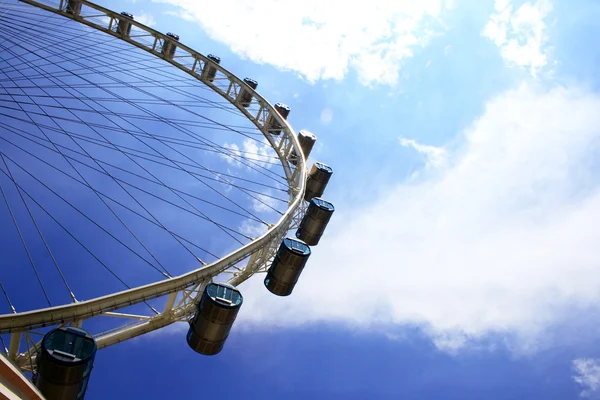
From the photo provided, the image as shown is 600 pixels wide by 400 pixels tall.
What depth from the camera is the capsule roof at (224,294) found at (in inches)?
515

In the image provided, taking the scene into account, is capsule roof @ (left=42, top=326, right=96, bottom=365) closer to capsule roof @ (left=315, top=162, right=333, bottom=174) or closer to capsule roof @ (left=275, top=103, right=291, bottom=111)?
capsule roof @ (left=315, top=162, right=333, bottom=174)

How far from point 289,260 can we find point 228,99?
13.8m

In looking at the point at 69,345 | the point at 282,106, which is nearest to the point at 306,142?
the point at 282,106

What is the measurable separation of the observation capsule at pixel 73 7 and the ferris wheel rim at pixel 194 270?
0.20m

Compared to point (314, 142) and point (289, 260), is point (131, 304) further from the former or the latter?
point (314, 142)

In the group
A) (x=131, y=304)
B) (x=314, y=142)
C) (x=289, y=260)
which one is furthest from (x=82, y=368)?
(x=314, y=142)

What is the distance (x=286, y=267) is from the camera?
16.7 m

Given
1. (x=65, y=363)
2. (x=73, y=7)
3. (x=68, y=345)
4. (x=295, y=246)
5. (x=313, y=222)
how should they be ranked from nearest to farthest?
(x=65, y=363), (x=68, y=345), (x=295, y=246), (x=313, y=222), (x=73, y=7)

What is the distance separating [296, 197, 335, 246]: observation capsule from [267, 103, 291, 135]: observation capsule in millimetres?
6989

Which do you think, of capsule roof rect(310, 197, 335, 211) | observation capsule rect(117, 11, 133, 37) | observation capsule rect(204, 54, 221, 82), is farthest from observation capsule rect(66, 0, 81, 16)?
capsule roof rect(310, 197, 335, 211)

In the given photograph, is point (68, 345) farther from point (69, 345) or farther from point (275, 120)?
point (275, 120)

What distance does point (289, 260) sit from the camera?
54.7ft

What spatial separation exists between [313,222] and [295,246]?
359cm

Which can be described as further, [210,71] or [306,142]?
[210,71]
